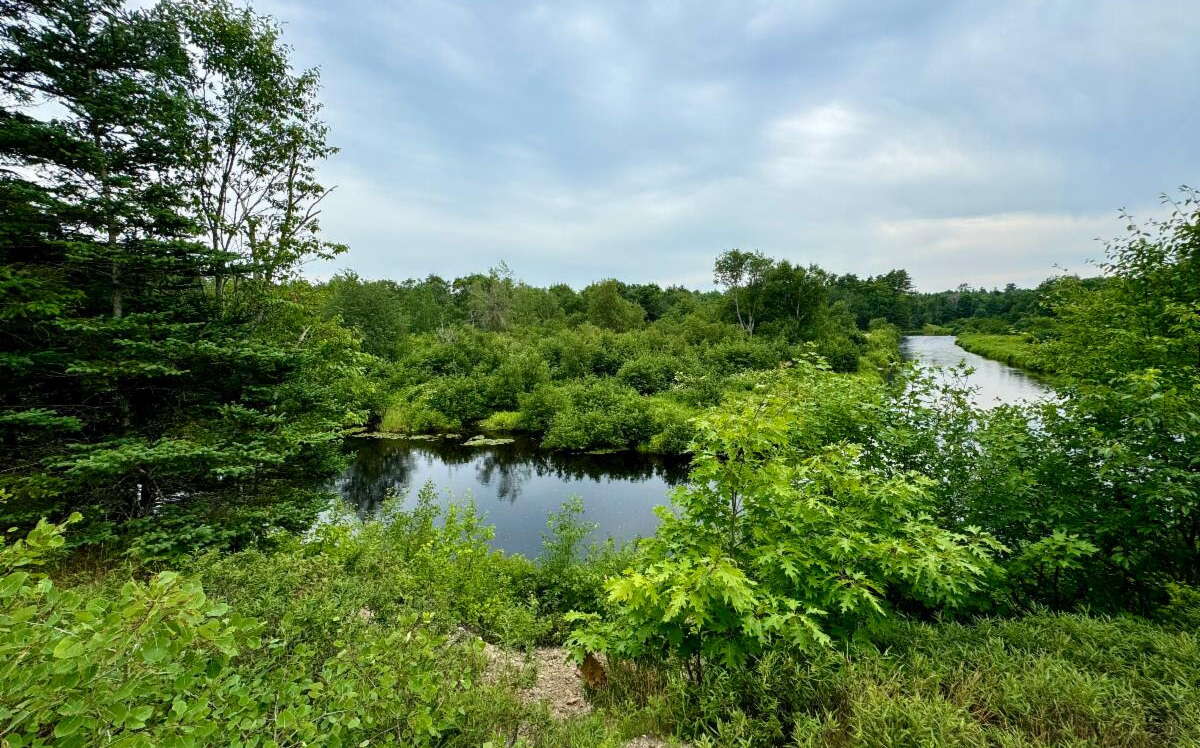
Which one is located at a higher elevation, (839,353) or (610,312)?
(610,312)

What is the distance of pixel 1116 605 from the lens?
4.75 m

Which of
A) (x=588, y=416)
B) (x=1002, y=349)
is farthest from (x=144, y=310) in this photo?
(x=1002, y=349)

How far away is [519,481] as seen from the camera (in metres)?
18.1

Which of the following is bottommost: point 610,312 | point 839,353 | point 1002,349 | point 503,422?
point 503,422

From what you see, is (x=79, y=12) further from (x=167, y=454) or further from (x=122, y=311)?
(x=167, y=454)

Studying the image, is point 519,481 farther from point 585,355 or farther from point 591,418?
point 585,355

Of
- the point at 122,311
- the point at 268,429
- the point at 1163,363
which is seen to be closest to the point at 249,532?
the point at 268,429

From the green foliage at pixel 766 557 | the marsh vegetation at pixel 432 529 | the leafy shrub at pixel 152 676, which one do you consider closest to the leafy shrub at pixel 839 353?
the marsh vegetation at pixel 432 529

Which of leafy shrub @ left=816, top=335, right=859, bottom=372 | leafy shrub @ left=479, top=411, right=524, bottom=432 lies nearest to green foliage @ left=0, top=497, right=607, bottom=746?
leafy shrub @ left=479, top=411, right=524, bottom=432

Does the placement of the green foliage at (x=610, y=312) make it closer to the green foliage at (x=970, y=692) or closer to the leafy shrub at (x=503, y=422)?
the leafy shrub at (x=503, y=422)

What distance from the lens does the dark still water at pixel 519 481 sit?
1379cm

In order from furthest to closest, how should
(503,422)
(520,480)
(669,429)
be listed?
(503,422) → (669,429) → (520,480)

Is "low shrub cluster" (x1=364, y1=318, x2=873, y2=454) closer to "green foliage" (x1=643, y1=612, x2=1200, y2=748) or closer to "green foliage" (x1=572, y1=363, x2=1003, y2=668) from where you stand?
"green foliage" (x1=572, y1=363, x2=1003, y2=668)

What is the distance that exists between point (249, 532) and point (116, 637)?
802cm
